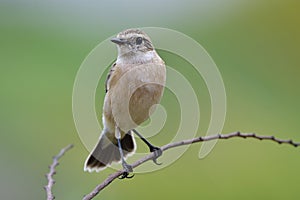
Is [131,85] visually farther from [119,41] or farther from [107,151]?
[107,151]

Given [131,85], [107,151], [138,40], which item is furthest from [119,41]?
[107,151]

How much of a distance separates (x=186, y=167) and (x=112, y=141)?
5.64 ft

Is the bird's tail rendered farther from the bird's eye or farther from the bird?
the bird's eye

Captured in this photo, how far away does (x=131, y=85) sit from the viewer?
3564mm

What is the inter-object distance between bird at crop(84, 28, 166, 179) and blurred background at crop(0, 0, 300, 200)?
1658 mm

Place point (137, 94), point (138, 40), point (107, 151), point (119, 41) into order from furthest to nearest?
point (107, 151), point (138, 40), point (119, 41), point (137, 94)

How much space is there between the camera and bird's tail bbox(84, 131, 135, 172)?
4211mm

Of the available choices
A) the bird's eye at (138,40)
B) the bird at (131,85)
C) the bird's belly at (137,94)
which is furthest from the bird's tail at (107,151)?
the bird's eye at (138,40)

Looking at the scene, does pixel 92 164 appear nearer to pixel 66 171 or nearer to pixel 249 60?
pixel 66 171

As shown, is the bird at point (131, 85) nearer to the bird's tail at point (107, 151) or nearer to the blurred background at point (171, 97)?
the bird's tail at point (107, 151)

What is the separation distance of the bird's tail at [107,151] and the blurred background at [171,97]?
4.34 ft

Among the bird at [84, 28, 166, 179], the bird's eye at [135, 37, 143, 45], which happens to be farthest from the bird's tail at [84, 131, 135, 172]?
the bird's eye at [135, 37, 143, 45]

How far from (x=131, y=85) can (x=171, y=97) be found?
5.73 feet

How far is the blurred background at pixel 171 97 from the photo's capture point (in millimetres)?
5750
